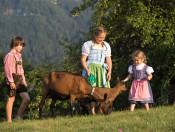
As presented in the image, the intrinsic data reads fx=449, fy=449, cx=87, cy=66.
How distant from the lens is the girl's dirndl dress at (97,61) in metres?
11.2

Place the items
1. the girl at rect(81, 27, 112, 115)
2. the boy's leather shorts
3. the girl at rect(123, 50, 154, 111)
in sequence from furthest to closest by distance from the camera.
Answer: the girl at rect(123, 50, 154, 111) < the girl at rect(81, 27, 112, 115) < the boy's leather shorts

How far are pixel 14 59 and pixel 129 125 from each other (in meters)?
4.26

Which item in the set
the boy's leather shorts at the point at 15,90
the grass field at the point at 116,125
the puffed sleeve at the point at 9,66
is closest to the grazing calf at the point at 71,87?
the boy's leather shorts at the point at 15,90

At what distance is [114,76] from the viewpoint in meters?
21.3

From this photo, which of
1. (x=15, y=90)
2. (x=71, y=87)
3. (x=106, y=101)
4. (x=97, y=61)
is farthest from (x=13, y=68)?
(x=106, y=101)

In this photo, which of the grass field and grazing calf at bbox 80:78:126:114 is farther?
grazing calf at bbox 80:78:126:114

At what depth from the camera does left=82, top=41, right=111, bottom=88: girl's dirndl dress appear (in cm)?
1119

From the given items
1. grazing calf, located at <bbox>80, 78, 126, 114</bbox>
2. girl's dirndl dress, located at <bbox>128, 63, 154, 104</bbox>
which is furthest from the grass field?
girl's dirndl dress, located at <bbox>128, 63, 154, 104</bbox>

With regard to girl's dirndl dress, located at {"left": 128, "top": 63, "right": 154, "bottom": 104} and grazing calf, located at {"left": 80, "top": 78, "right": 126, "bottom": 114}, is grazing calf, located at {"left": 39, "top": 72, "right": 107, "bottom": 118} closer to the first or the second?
grazing calf, located at {"left": 80, "top": 78, "right": 126, "bottom": 114}

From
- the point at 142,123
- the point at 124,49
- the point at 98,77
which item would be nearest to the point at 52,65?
the point at 124,49

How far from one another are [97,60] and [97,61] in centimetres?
3

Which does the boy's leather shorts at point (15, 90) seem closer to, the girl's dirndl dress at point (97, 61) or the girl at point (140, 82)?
the girl's dirndl dress at point (97, 61)

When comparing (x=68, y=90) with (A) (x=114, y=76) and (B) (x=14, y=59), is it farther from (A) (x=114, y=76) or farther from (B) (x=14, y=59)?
(A) (x=114, y=76)

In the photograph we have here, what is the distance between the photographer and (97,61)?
11.3m
